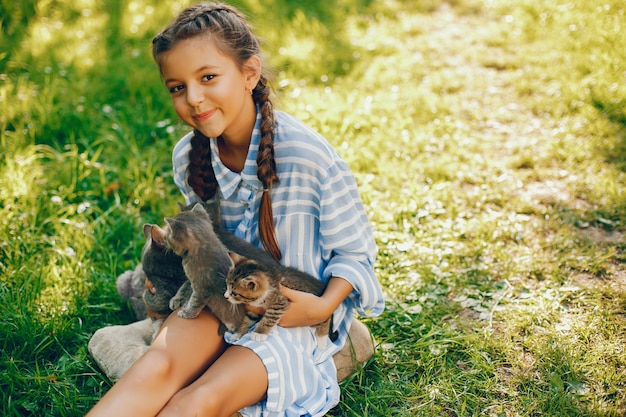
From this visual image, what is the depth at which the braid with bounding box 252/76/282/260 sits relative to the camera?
2711 millimetres

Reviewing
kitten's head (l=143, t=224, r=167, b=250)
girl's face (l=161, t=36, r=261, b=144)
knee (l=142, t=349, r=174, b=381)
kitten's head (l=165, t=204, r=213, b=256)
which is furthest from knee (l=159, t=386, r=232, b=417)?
girl's face (l=161, t=36, r=261, b=144)

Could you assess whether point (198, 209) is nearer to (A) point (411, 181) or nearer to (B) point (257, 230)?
(B) point (257, 230)

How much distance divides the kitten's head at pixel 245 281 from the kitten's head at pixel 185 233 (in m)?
0.23

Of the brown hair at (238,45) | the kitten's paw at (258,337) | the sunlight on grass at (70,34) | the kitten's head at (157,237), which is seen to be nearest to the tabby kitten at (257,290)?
the kitten's paw at (258,337)

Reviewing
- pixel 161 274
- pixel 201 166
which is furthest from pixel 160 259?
pixel 201 166

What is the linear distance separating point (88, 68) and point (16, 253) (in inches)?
112

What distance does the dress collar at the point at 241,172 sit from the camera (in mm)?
2857

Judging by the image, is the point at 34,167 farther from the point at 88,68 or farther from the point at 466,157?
the point at 466,157

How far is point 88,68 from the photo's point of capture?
19.2 feet

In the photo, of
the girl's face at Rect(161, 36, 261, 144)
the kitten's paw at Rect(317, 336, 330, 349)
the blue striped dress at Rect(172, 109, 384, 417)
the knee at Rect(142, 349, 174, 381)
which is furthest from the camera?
the kitten's paw at Rect(317, 336, 330, 349)

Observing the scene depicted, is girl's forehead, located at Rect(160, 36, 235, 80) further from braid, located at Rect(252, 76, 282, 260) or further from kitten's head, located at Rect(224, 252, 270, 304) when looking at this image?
kitten's head, located at Rect(224, 252, 270, 304)

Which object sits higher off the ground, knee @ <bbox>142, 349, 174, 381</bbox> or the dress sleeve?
the dress sleeve

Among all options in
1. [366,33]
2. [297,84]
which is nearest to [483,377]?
[297,84]

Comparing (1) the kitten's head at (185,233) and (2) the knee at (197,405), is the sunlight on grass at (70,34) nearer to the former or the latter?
(1) the kitten's head at (185,233)
